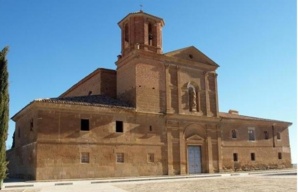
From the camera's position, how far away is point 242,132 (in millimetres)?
32094

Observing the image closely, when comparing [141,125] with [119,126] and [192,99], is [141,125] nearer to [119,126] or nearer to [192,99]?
[119,126]

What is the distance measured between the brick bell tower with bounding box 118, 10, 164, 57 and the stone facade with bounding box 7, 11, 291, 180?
8cm

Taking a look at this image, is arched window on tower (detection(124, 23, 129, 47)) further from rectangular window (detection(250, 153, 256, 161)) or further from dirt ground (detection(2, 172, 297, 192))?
rectangular window (detection(250, 153, 256, 161))

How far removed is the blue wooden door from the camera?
27.6m

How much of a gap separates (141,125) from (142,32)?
7673 millimetres

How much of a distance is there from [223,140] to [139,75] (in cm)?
996

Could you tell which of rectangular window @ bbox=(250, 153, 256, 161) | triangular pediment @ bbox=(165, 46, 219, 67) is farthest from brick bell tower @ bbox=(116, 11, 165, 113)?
rectangular window @ bbox=(250, 153, 256, 161)

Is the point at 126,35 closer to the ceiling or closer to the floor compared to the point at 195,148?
closer to the ceiling

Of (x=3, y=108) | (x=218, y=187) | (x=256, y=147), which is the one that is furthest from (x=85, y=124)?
(x=256, y=147)

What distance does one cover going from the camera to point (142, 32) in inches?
1094

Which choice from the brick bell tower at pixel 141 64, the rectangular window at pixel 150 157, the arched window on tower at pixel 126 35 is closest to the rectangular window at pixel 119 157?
the rectangular window at pixel 150 157

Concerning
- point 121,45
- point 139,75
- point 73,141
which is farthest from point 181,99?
point 73,141

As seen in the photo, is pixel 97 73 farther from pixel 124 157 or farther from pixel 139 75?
pixel 124 157

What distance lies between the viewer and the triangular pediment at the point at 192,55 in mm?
28388
